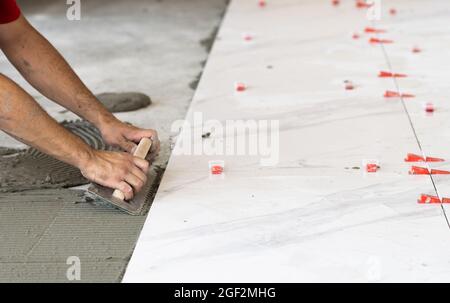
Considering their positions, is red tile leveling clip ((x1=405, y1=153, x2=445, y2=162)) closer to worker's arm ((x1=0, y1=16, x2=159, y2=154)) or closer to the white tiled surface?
the white tiled surface

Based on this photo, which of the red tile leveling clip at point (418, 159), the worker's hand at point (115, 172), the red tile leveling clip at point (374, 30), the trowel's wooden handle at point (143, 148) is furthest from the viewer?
the red tile leveling clip at point (374, 30)

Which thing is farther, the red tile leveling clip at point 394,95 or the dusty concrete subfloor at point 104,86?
the red tile leveling clip at point 394,95

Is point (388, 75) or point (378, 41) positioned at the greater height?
point (388, 75)

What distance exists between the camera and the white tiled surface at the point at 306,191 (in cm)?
186

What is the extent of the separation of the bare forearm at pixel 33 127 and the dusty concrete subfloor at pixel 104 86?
0.19 m

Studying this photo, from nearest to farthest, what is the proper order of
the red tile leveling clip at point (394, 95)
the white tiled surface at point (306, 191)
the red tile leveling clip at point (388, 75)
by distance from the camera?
the white tiled surface at point (306, 191) → the red tile leveling clip at point (394, 95) → the red tile leveling clip at point (388, 75)

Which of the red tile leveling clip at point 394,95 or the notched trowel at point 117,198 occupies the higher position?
the notched trowel at point 117,198

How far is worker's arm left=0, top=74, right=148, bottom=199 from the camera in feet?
6.54

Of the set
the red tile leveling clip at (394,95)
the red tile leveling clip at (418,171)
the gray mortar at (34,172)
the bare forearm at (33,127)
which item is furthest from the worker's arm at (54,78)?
the red tile leveling clip at (394,95)

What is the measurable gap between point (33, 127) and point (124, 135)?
1.33 ft

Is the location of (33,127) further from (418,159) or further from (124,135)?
(418,159)

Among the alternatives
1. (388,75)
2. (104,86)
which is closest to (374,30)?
(388,75)

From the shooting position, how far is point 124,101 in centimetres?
303

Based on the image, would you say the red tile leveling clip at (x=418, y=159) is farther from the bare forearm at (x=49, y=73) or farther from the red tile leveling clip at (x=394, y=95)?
the bare forearm at (x=49, y=73)
